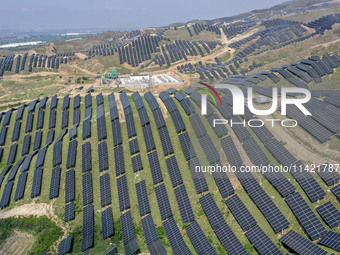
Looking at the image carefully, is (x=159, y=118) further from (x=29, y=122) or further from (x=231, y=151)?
(x=29, y=122)

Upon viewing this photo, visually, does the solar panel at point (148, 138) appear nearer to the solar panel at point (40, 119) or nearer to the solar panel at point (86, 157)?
the solar panel at point (86, 157)

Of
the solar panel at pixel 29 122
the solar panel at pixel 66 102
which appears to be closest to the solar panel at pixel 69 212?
the solar panel at pixel 29 122

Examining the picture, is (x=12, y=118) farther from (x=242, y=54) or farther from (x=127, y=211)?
(x=242, y=54)

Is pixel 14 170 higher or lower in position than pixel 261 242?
lower

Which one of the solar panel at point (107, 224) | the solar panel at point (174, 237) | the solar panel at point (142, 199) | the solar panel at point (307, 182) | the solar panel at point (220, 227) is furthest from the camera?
the solar panel at point (142, 199)

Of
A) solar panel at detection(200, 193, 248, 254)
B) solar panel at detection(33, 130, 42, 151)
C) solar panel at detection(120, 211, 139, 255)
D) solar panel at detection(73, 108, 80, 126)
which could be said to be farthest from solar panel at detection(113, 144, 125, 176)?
solar panel at detection(33, 130, 42, 151)

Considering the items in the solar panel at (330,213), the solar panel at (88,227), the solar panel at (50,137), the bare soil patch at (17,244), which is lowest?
the bare soil patch at (17,244)

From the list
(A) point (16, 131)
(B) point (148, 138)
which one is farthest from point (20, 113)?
(B) point (148, 138)
